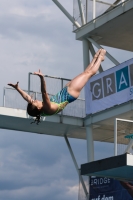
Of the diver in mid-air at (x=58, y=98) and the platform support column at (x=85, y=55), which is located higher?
the platform support column at (x=85, y=55)

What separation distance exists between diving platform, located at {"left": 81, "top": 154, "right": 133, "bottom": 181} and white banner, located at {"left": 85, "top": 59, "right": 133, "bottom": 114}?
321 centimetres

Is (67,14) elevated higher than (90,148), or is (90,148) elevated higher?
(67,14)

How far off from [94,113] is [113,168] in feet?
17.4

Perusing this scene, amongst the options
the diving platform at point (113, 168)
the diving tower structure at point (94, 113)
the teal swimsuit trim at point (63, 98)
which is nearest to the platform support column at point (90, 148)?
the diving tower structure at point (94, 113)

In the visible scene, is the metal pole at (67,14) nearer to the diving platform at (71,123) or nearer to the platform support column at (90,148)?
the diving platform at (71,123)

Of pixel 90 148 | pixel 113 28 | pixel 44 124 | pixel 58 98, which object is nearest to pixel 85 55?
pixel 113 28

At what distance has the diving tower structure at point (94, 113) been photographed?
23.7 m

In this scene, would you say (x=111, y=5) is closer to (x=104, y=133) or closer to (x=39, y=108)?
(x=104, y=133)

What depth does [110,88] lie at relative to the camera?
23.5m

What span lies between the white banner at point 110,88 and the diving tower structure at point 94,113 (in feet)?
0.73

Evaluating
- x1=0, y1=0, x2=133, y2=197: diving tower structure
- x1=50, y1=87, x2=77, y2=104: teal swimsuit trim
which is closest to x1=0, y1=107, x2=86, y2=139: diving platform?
x1=0, y1=0, x2=133, y2=197: diving tower structure

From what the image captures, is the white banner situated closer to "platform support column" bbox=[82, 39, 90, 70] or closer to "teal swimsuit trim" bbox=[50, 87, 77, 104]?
"platform support column" bbox=[82, 39, 90, 70]

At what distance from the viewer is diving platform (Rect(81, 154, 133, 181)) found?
18953mm

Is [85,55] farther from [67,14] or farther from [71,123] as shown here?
[71,123]
